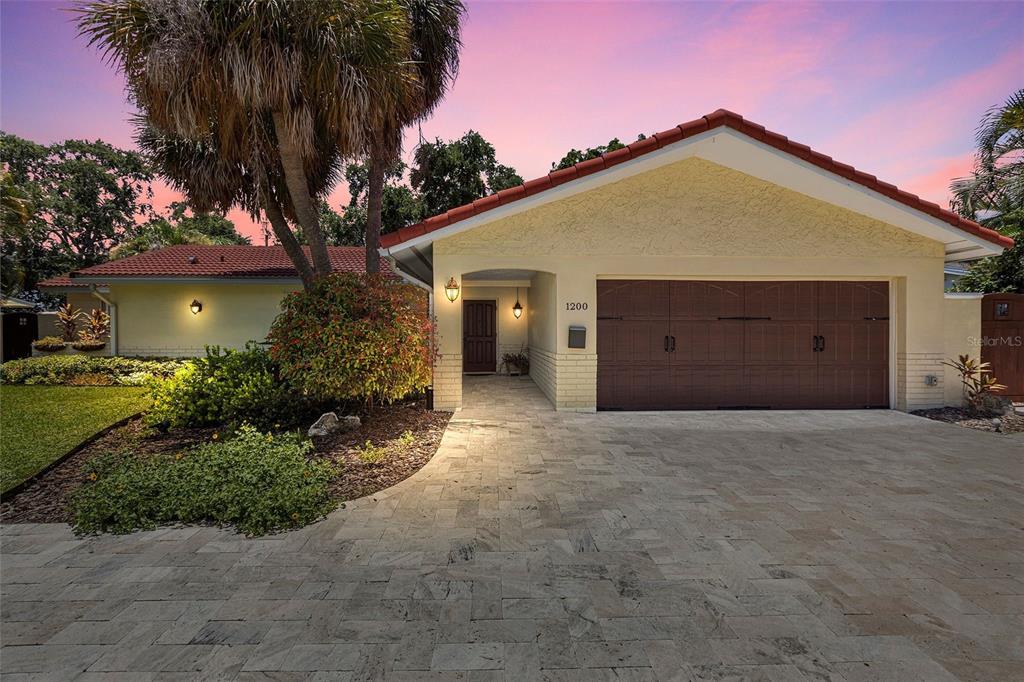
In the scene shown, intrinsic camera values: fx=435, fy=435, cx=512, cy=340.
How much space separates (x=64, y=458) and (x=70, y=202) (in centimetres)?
2906

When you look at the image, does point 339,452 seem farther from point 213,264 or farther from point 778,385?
point 213,264

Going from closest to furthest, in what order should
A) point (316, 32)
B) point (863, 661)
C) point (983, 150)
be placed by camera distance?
point (863, 661) < point (316, 32) < point (983, 150)

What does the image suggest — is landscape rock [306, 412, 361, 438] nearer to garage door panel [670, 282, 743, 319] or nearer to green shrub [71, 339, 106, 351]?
garage door panel [670, 282, 743, 319]

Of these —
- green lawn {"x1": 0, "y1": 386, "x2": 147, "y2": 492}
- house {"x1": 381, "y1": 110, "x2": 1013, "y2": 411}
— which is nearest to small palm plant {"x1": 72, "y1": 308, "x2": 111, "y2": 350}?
green lawn {"x1": 0, "y1": 386, "x2": 147, "y2": 492}

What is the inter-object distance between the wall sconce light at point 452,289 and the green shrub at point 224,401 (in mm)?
2888

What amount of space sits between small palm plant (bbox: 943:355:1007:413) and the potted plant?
9.29 metres

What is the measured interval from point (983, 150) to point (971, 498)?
11092 mm

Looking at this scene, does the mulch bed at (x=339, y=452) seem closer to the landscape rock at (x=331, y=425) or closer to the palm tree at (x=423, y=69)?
the landscape rock at (x=331, y=425)

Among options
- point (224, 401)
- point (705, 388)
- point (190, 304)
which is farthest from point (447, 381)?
point (190, 304)

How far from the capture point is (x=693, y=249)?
797 cm

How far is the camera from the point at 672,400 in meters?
8.32

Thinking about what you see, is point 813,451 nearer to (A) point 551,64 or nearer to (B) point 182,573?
(B) point 182,573

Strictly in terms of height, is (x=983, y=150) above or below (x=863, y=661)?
above

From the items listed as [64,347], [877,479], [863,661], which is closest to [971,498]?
[877,479]
